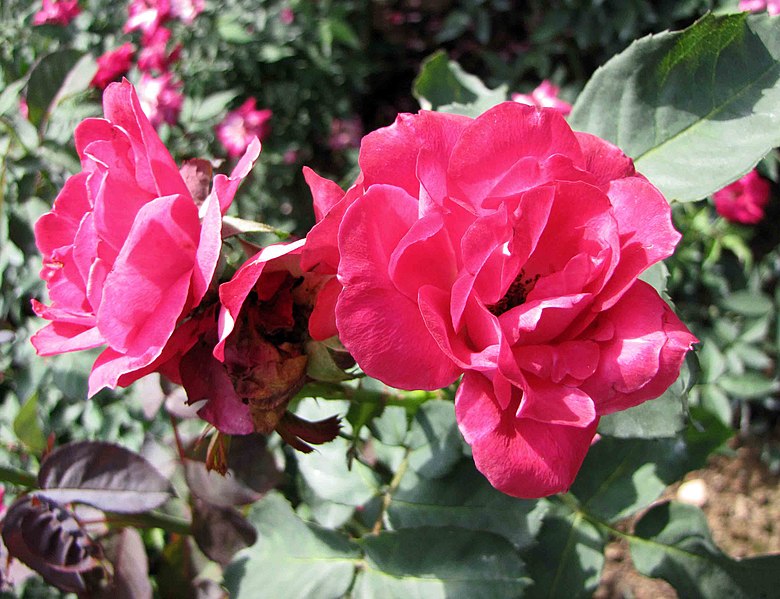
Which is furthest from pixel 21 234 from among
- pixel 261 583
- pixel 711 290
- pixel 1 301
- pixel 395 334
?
pixel 711 290

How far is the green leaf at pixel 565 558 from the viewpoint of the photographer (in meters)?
0.87

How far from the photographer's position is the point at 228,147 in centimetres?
198

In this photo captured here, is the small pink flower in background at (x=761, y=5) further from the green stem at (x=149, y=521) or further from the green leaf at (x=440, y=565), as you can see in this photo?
the green stem at (x=149, y=521)

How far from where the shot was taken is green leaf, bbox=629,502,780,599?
0.86m

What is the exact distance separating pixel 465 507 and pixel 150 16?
5.57 ft

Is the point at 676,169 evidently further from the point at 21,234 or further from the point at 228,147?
the point at 228,147

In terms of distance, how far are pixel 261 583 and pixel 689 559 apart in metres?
0.56

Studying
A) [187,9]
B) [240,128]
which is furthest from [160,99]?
[187,9]

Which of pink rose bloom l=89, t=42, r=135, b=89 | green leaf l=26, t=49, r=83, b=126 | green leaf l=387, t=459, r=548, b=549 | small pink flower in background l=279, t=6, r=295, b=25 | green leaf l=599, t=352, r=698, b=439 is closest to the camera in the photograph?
green leaf l=599, t=352, r=698, b=439

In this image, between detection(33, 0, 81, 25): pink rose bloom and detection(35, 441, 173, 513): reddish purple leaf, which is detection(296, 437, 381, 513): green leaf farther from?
detection(33, 0, 81, 25): pink rose bloom

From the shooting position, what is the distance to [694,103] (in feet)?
2.22

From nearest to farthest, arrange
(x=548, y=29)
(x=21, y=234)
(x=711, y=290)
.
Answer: (x=21, y=234)
(x=711, y=290)
(x=548, y=29)

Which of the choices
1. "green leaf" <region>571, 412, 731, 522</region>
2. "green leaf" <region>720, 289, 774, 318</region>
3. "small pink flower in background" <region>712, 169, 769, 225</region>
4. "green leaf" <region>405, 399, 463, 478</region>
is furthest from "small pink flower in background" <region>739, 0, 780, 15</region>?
"green leaf" <region>405, 399, 463, 478</region>

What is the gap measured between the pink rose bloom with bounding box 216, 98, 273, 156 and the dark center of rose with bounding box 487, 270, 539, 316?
1.59 m
